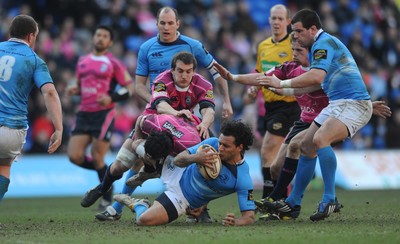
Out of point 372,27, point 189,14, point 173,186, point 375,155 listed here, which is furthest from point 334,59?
point 372,27

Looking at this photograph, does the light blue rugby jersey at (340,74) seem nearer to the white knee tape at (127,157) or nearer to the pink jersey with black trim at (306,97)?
the pink jersey with black trim at (306,97)

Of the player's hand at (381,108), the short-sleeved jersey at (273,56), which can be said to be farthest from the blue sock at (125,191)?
the player's hand at (381,108)

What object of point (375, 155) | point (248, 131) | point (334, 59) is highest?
point (334, 59)

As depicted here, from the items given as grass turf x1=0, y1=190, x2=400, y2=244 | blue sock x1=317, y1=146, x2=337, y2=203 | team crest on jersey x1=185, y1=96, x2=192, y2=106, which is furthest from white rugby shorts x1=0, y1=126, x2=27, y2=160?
blue sock x1=317, y1=146, x2=337, y2=203

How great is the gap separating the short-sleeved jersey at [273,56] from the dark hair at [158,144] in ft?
12.5

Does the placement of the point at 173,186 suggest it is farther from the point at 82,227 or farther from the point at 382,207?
the point at 382,207

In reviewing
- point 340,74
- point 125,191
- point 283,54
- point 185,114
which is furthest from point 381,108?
point 125,191

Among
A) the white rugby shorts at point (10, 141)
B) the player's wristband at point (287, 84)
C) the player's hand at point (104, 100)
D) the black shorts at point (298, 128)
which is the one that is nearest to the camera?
the white rugby shorts at point (10, 141)

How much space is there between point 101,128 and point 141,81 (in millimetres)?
3153

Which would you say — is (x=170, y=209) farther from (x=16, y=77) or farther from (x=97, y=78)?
(x=97, y=78)

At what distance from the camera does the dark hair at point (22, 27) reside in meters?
9.63

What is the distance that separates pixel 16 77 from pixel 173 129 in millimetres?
1885

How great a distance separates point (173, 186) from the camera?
31.1 feet

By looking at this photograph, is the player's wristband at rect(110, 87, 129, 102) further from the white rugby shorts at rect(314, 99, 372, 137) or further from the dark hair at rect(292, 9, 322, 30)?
the white rugby shorts at rect(314, 99, 372, 137)
